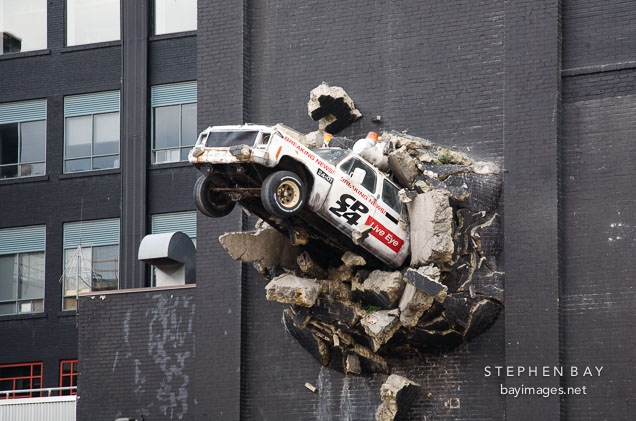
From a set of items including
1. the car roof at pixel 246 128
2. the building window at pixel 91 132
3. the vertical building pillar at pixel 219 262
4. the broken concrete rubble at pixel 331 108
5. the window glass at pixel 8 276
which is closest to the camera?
the car roof at pixel 246 128

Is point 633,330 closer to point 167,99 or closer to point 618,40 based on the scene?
point 618,40

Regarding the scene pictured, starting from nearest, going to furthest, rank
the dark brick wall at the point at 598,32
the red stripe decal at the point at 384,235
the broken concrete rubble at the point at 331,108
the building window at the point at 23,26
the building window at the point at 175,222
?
1. the red stripe decal at the point at 384,235
2. the dark brick wall at the point at 598,32
3. the broken concrete rubble at the point at 331,108
4. the building window at the point at 175,222
5. the building window at the point at 23,26

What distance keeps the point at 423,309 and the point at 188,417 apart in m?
5.82

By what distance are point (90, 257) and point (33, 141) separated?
4079 mm

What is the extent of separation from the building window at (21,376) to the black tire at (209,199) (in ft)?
49.6

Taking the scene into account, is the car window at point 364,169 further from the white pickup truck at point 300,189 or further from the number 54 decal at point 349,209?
the number 54 decal at point 349,209

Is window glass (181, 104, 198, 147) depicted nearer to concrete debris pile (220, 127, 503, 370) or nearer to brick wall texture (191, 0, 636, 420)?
brick wall texture (191, 0, 636, 420)

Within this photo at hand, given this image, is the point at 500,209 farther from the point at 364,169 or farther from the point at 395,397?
the point at 395,397

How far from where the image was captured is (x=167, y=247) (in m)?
27.5

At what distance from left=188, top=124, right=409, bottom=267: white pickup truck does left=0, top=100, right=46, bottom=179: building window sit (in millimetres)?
15996

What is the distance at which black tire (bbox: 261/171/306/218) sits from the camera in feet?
71.3

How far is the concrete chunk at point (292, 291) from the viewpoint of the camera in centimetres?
2398

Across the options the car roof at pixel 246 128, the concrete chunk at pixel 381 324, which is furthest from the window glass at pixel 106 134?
the car roof at pixel 246 128

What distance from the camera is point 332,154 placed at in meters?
23.3
